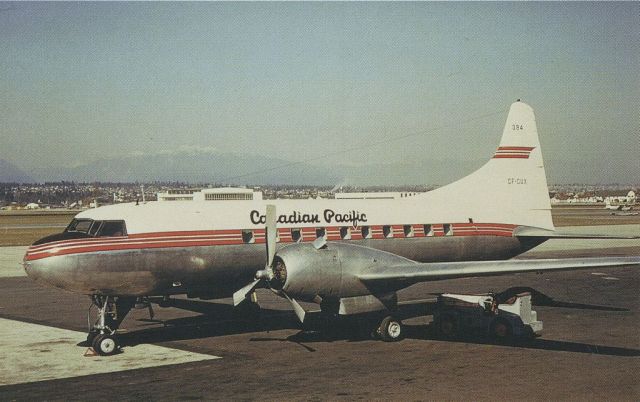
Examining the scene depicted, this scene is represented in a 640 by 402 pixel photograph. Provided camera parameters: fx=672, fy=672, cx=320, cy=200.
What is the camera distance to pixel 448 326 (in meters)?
18.5

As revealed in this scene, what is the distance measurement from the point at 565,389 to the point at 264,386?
5.73 metres

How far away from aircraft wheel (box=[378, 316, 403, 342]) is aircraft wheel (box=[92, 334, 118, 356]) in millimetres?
6750

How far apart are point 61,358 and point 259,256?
5.66 m

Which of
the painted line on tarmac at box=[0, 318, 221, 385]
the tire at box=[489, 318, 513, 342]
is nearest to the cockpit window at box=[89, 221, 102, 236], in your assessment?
the painted line on tarmac at box=[0, 318, 221, 385]

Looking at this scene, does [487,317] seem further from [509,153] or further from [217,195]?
[217,195]

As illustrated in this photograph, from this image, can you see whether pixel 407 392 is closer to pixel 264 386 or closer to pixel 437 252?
pixel 264 386

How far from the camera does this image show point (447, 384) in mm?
13117

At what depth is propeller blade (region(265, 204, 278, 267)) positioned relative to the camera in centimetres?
1734

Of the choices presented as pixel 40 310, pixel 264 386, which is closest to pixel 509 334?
pixel 264 386

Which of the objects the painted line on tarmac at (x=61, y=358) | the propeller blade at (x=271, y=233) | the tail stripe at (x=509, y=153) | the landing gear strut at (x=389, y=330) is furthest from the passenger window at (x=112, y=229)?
the tail stripe at (x=509, y=153)

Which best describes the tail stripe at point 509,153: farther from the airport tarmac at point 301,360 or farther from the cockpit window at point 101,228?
the cockpit window at point 101,228

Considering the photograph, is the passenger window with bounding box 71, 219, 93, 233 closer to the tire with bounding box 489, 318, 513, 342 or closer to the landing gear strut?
the landing gear strut

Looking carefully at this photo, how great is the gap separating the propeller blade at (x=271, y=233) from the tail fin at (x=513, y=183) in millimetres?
7934

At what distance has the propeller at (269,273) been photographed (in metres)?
16.4
